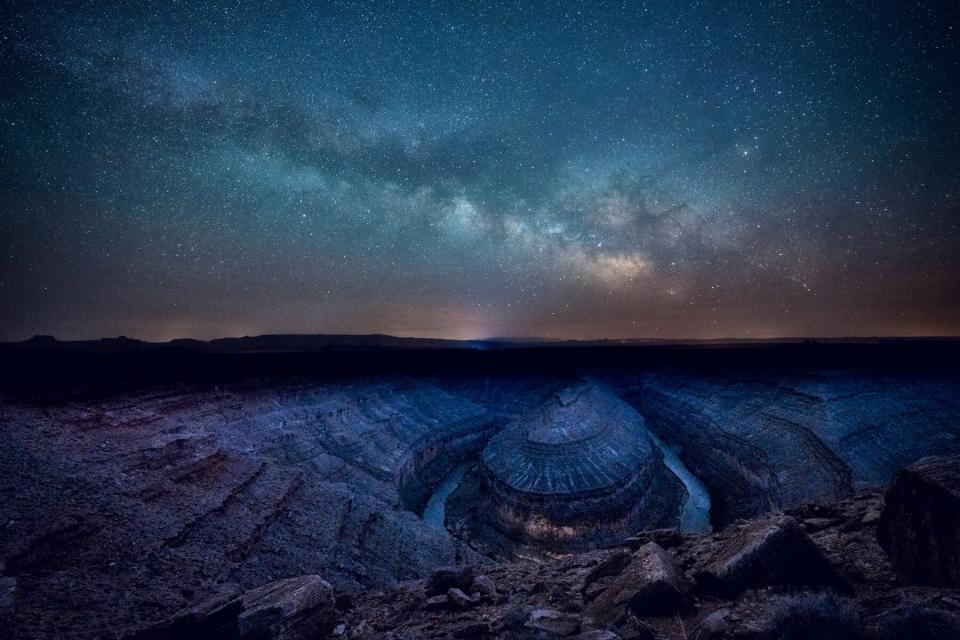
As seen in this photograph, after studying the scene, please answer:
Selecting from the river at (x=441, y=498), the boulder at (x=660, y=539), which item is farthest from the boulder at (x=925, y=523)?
the river at (x=441, y=498)

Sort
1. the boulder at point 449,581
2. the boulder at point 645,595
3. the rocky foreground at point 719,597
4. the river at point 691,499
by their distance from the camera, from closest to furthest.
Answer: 1. the rocky foreground at point 719,597
2. the boulder at point 645,595
3. the boulder at point 449,581
4. the river at point 691,499

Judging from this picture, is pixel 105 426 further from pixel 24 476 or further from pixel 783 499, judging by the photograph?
pixel 783 499

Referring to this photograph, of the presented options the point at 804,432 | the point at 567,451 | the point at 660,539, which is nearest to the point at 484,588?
the point at 660,539

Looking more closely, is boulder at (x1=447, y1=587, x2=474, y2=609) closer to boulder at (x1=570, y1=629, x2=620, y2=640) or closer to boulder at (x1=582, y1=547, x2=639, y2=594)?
boulder at (x1=582, y1=547, x2=639, y2=594)

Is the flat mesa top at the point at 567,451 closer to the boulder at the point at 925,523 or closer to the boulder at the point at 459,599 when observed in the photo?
the boulder at the point at 459,599

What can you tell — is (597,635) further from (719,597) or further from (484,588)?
(484,588)

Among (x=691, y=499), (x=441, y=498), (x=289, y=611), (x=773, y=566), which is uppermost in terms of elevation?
(x=773, y=566)
